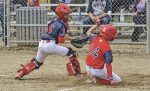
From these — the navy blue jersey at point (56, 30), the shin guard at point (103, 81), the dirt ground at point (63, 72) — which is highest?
the navy blue jersey at point (56, 30)

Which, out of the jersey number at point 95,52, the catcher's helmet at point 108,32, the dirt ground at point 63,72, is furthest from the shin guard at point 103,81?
the catcher's helmet at point 108,32

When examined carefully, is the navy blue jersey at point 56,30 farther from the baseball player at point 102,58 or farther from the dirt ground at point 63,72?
the dirt ground at point 63,72

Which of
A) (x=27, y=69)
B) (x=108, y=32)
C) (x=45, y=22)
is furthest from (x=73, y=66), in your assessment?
(x=45, y=22)

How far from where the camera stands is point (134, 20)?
1466 cm

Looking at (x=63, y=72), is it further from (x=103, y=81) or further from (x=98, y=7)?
(x=98, y=7)

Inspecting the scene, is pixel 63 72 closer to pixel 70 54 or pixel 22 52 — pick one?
pixel 70 54

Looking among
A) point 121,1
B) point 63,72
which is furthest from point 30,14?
point 63,72

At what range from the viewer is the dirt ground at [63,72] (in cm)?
829

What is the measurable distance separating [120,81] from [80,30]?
22.8 feet

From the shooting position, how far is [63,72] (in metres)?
10.3

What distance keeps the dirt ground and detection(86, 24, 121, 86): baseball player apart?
0.20 metres

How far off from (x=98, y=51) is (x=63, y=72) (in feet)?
6.55

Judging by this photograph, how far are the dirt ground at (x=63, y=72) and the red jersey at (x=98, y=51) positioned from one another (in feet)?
1.21

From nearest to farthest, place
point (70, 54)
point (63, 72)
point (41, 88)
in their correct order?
point (41, 88) → point (70, 54) → point (63, 72)
